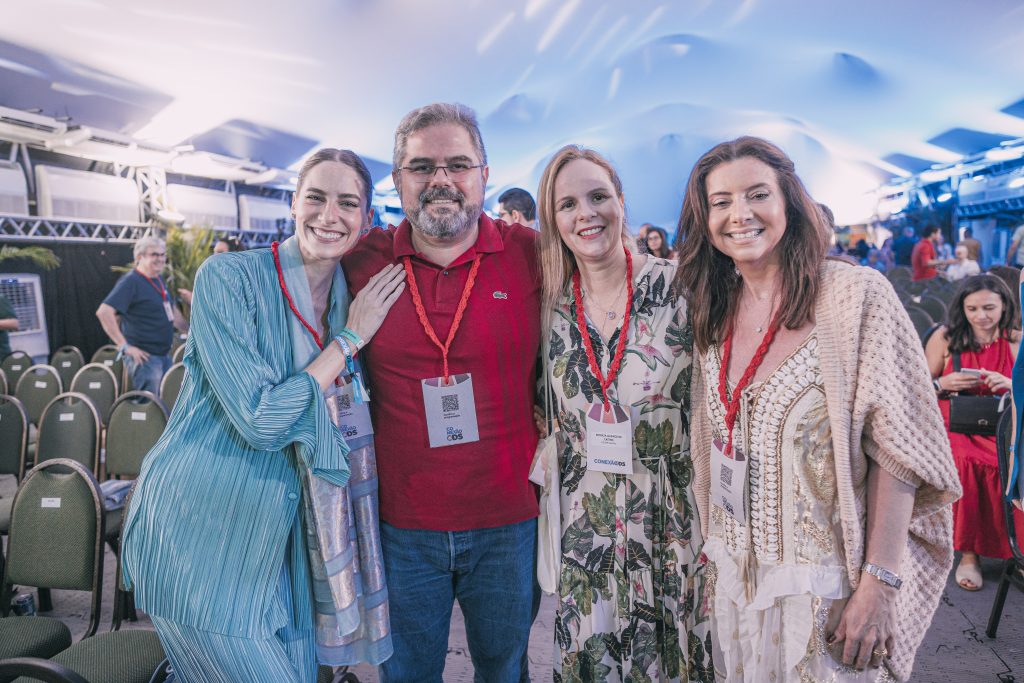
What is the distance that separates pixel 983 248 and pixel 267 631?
57.2 ft

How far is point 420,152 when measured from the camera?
159 cm

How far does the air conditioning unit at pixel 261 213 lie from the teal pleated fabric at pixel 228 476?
10927mm

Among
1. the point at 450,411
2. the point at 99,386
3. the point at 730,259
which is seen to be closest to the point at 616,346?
the point at 730,259

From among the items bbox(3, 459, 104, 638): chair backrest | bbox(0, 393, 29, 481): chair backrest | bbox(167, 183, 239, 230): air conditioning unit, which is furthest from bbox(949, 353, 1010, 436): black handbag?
bbox(167, 183, 239, 230): air conditioning unit

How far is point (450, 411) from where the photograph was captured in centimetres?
156

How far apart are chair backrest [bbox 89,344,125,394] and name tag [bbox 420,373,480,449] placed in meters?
4.97

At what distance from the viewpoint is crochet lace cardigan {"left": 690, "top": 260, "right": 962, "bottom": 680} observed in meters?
1.15

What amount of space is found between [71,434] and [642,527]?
3.26m

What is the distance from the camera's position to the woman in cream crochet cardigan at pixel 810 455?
117 cm

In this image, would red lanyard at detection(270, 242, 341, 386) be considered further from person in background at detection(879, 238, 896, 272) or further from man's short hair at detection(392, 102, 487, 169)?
person in background at detection(879, 238, 896, 272)

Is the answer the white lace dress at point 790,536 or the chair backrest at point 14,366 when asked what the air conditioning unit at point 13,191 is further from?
the white lace dress at point 790,536

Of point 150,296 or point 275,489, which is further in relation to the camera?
point 150,296

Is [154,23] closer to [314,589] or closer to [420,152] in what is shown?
[420,152]

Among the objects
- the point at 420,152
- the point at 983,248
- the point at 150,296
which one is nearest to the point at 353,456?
the point at 420,152
